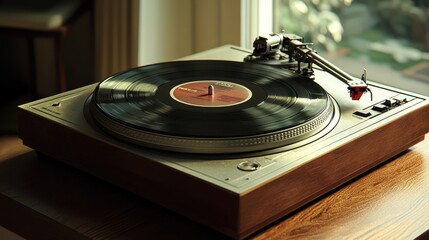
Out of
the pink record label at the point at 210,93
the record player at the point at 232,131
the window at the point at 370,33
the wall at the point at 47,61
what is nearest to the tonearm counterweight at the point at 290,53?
the record player at the point at 232,131

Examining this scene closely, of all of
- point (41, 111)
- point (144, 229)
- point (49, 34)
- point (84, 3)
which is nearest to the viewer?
point (144, 229)

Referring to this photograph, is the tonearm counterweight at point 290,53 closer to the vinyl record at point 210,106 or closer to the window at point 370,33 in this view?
the vinyl record at point 210,106

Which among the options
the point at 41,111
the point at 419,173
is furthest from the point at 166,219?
the point at 419,173

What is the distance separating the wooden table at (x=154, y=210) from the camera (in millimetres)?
1150

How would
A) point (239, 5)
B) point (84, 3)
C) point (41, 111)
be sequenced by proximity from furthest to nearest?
point (84, 3), point (239, 5), point (41, 111)

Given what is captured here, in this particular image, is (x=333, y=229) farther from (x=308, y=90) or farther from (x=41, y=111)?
(x=41, y=111)

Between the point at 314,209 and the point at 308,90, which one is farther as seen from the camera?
the point at 308,90

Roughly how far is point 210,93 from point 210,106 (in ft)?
0.22

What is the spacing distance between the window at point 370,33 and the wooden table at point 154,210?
1207mm

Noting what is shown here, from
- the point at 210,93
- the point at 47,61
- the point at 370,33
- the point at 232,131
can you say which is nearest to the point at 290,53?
the point at 210,93

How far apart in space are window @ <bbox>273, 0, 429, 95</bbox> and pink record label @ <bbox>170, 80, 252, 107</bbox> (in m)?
1.14

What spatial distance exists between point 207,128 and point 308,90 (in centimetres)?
26

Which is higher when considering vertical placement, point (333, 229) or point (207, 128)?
point (207, 128)

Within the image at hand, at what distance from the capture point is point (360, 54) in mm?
2662
